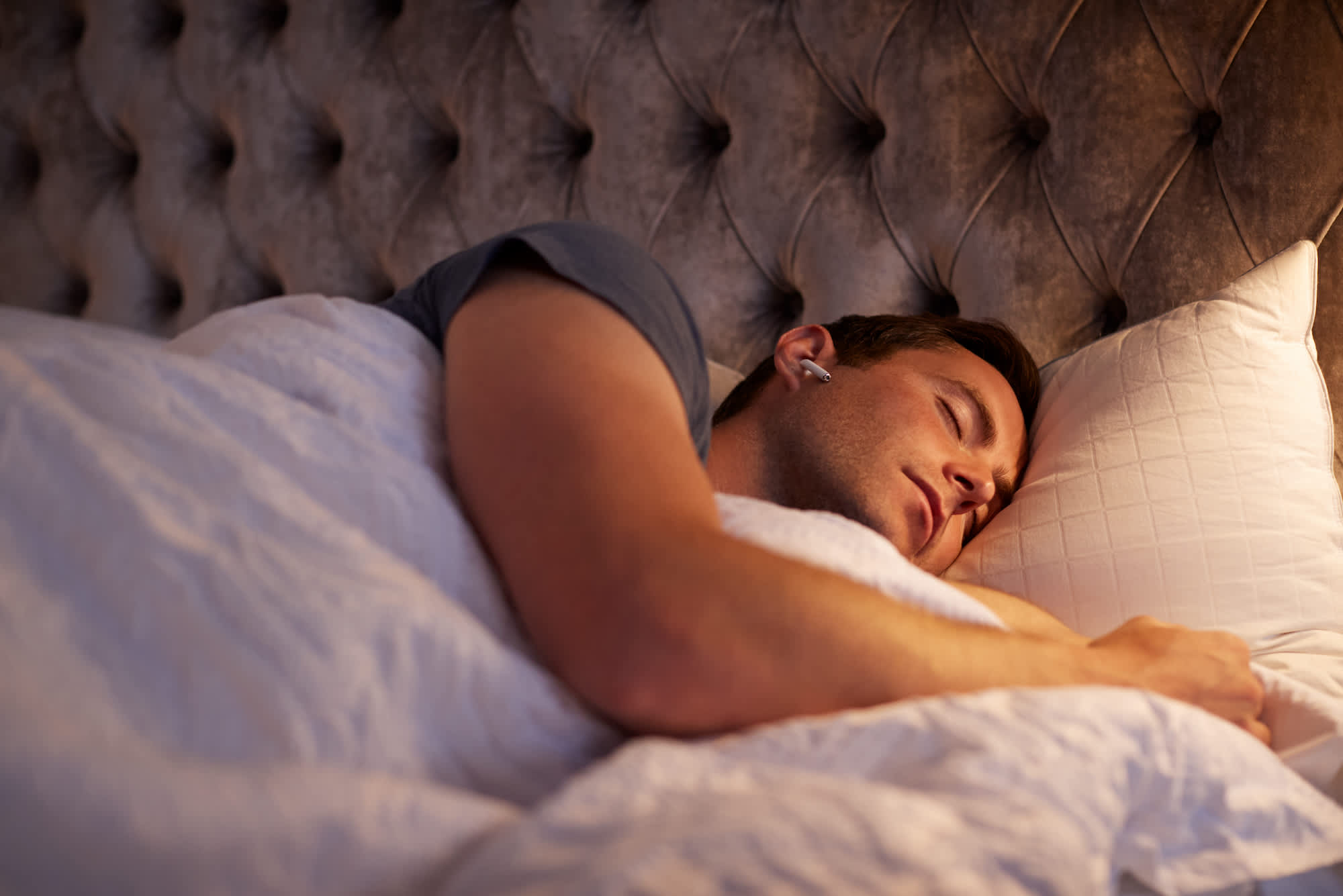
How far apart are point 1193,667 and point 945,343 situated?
0.44 m

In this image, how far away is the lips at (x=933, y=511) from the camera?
0.77m

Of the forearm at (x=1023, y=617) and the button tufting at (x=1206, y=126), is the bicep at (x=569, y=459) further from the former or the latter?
the button tufting at (x=1206, y=126)

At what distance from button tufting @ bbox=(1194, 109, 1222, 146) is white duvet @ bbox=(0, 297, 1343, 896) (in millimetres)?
688

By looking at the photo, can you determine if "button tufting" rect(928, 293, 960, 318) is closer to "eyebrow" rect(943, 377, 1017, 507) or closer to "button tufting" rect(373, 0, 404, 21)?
"eyebrow" rect(943, 377, 1017, 507)

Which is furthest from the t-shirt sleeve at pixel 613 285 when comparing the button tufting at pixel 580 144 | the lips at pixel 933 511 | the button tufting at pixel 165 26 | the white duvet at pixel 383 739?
the button tufting at pixel 165 26

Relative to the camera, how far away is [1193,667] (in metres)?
0.50

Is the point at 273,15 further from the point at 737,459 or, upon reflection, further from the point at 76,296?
the point at 737,459

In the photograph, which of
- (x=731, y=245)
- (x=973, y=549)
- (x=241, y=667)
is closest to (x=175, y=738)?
(x=241, y=667)

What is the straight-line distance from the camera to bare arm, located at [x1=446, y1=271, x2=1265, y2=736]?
1.16 feet

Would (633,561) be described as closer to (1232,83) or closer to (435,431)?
(435,431)

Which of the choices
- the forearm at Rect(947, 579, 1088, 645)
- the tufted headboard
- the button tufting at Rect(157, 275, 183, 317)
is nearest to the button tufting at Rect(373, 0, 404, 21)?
the tufted headboard

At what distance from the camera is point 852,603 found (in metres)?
0.39

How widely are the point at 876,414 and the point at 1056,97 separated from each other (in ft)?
1.39

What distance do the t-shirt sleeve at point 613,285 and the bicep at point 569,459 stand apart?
0.08 feet
